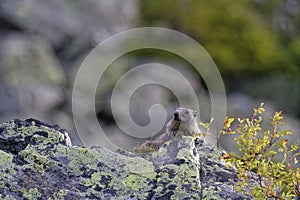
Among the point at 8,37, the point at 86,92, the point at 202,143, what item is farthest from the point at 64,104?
the point at 202,143

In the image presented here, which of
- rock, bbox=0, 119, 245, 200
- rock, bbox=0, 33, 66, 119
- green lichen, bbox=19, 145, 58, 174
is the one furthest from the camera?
rock, bbox=0, 33, 66, 119

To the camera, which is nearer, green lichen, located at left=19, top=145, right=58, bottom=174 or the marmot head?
green lichen, located at left=19, top=145, right=58, bottom=174

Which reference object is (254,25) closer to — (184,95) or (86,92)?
(184,95)

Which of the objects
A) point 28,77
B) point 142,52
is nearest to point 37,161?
point 28,77

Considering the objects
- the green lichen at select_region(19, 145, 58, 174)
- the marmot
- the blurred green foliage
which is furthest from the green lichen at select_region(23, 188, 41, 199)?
the blurred green foliage

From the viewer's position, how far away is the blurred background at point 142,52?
707 inches

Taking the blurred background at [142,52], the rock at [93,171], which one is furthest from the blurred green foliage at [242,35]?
the rock at [93,171]

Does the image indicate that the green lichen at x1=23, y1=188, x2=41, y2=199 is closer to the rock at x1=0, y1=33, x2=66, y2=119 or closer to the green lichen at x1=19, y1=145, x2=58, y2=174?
the green lichen at x1=19, y1=145, x2=58, y2=174

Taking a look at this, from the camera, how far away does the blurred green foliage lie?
75.8 ft

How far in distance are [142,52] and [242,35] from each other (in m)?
4.01

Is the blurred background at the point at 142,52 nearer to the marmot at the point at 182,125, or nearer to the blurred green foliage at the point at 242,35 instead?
the blurred green foliage at the point at 242,35

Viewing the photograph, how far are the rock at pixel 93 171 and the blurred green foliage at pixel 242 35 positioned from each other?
17.6 metres

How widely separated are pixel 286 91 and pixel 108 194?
1665cm

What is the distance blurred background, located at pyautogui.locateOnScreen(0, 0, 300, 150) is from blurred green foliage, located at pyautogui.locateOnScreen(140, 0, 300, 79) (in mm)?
38
